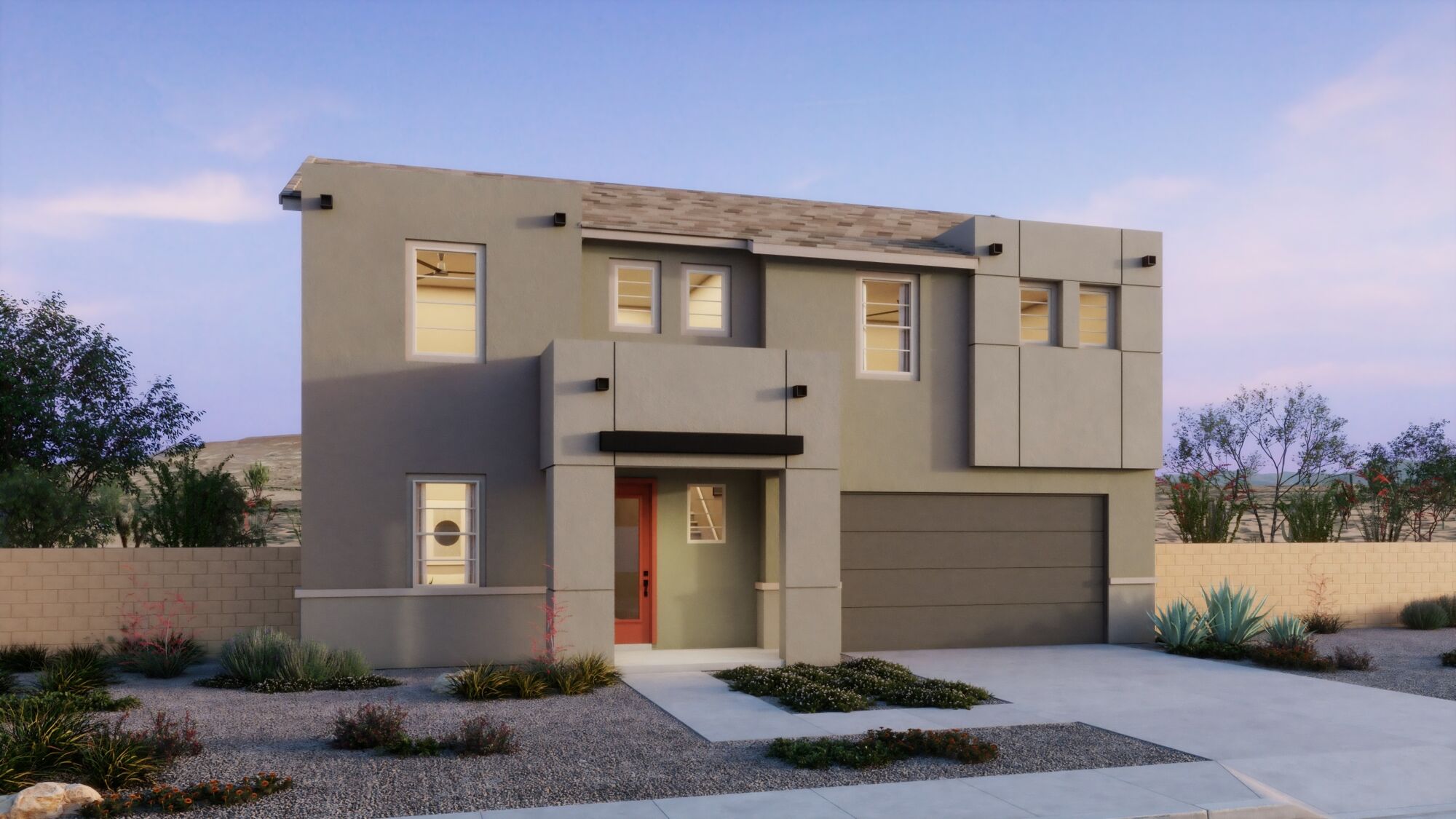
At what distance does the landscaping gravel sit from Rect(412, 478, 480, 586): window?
1089 centimetres

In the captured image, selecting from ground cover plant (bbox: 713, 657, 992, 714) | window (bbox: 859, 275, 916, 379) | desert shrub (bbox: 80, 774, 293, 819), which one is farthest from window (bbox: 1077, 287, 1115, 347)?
desert shrub (bbox: 80, 774, 293, 819)

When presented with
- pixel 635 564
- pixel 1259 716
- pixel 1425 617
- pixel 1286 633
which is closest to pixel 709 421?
pixel 635 564

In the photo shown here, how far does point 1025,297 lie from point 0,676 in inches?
564

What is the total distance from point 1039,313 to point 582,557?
8.30 metres

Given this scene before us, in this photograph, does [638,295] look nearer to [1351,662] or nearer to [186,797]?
[186,797]

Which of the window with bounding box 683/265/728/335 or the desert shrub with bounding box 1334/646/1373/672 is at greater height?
the window with bounding box 683/265/728/335

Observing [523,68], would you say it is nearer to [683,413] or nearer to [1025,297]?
[683,413]

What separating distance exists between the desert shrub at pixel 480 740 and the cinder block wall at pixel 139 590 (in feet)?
22.4

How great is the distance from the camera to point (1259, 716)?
11.2m

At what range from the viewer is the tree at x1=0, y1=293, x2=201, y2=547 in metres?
22.1

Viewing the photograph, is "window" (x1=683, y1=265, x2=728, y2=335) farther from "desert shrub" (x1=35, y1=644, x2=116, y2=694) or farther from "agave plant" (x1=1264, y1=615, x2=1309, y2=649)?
"agave plant" (x1=1264, y1=615, x2=1309, y2=649)

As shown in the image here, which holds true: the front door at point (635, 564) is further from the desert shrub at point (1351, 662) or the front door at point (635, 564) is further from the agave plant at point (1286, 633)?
the desert shrub at point (1351, 662)

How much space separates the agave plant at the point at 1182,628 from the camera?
16281mm

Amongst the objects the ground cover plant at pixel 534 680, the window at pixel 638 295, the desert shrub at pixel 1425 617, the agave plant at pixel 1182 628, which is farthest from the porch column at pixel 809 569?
the desert shrub at pixel 1425 617
